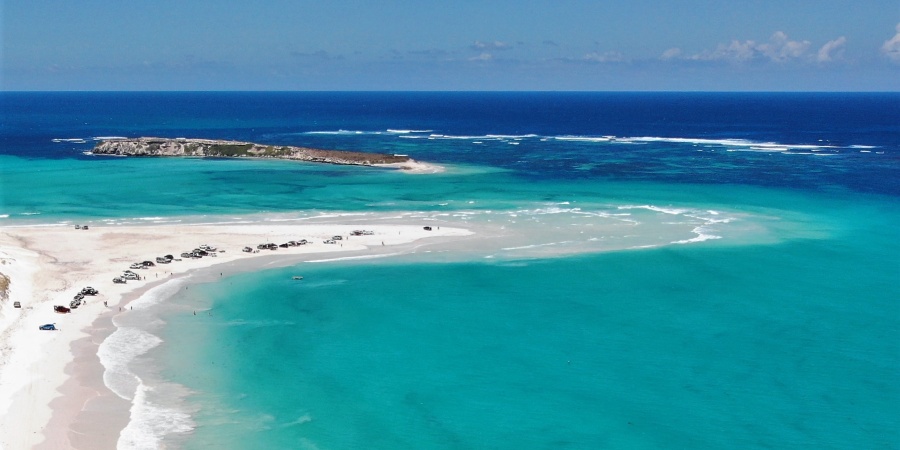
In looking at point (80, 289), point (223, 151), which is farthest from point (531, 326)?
point (223, 151)

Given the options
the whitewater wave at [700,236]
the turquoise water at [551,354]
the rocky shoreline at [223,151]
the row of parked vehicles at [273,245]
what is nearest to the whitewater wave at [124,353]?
the turquoise water at [551,354]

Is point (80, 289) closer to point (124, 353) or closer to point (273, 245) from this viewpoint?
point (124, 353)

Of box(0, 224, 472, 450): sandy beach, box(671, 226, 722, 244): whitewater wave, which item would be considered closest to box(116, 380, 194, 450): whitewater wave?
box(0, 224, 472, 450): sandy beach

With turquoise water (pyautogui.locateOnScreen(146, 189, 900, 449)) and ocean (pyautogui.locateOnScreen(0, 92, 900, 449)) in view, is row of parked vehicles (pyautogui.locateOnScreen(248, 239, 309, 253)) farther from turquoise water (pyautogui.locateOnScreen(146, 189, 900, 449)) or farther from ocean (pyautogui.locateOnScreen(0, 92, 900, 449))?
turquoise water (pyautogui.locateOnScreen(146, 189, 900, 449))

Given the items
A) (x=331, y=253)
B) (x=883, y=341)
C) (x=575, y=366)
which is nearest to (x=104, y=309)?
(x=331, y=253)

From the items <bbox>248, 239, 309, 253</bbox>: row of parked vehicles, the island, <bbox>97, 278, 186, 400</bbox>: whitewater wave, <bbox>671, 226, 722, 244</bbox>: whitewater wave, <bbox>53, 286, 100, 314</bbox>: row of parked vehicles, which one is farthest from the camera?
the island

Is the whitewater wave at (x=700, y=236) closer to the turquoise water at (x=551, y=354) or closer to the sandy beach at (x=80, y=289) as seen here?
the turquoise water at (x=551, y=354)
